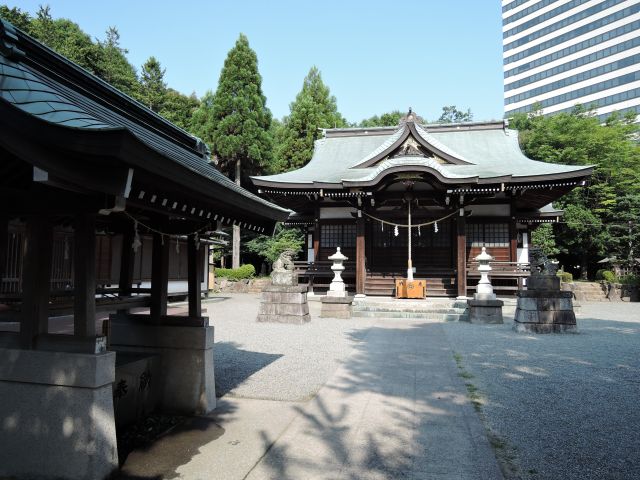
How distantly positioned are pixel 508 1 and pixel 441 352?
84.9 metres

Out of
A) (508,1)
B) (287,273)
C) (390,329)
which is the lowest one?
(390,329)

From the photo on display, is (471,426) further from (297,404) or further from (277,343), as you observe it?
(277,343)

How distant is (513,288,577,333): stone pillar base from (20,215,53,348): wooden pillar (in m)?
9.90

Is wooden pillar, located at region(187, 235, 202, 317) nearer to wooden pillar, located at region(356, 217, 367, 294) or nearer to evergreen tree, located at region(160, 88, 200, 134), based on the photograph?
wooden pillar, located at region(356, 217, 367, 294)

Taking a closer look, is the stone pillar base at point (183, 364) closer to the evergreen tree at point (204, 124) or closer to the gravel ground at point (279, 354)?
the gravel ground at point (279, 354)

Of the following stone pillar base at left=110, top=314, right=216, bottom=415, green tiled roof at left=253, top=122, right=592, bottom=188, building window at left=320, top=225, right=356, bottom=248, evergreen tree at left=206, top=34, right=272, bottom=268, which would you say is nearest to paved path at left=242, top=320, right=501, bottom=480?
stone pillar base at left=110, top=314, right=216, bottom=415

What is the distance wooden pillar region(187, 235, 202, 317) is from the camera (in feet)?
15.5

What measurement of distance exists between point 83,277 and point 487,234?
16.0m

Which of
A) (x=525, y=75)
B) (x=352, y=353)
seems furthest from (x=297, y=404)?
(x=525, y=75)

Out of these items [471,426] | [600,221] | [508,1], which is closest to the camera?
[471,426]

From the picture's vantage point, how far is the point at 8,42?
323 centimetres

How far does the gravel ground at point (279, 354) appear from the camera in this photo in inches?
208

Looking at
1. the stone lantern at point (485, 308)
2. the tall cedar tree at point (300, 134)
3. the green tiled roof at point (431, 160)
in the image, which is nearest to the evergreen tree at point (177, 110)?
the tall cedar tree at point (300, 134)

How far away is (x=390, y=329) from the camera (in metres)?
10.7
